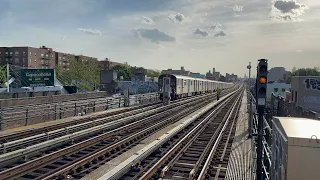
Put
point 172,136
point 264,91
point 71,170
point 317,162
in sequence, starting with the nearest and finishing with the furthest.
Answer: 1. point 317,162
2. point 264,91
3. point 71,170
4. point 172,136

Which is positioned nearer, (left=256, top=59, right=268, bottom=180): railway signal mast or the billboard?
(left=256, top=59, right=268, bottom=180): railway signal mast

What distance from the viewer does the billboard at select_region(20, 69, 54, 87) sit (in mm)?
28234

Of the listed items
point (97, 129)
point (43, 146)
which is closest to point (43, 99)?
point (97, 129)

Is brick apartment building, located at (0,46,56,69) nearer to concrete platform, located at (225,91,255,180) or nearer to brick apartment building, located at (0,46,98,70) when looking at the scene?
brick apartment building, located at (0,46,98,70)

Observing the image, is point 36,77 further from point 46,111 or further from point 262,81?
point 262,81

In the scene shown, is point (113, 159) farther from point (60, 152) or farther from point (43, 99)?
point (43, 99)

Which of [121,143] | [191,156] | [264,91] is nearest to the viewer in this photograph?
[264,91]

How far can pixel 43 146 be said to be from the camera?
11875 millimetres

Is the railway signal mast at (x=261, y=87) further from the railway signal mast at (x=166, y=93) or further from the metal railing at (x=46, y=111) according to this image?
the railway signal mast at (x=166, y=93)

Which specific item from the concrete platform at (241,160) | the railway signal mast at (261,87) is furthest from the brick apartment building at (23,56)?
the railway signal mast at (261,87)

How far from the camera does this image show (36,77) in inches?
1133

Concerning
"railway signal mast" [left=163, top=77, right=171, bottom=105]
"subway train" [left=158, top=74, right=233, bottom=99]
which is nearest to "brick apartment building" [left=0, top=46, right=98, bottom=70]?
"subway train" [left=158, top=74, right=233, bottom=99]

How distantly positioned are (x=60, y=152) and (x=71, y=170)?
212 cm

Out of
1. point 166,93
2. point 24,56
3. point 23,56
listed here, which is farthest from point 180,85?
point 23,56
